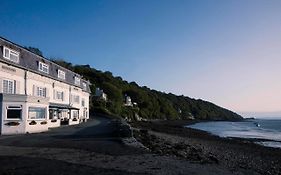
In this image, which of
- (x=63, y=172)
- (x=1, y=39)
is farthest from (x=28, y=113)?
(x=63, y=172)

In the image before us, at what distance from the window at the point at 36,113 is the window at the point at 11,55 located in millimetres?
5230

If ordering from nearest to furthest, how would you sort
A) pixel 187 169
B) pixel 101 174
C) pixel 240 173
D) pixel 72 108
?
1. pixel 101 174
2. pixel 187 169
3. pixel 240 173
4. pixel 72 108

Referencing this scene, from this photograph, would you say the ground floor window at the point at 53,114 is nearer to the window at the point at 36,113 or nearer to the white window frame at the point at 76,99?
the window at the point at 36,113

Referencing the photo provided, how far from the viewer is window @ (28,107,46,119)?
31172mm

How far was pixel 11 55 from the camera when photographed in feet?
109

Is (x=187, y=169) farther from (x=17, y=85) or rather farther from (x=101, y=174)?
(x=17, y=85)

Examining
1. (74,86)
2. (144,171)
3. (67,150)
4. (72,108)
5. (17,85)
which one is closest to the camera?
(144,171)

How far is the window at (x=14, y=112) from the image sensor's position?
95.3 ft

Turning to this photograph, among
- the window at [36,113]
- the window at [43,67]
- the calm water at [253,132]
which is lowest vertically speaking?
the calm water at [253,132]

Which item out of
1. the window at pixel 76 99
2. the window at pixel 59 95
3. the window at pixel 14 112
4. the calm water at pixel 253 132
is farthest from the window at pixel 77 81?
the window at pixel 14 112

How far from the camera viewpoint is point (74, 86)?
55.2 m

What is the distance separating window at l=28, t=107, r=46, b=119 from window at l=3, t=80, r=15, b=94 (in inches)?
119

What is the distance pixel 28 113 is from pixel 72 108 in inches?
829

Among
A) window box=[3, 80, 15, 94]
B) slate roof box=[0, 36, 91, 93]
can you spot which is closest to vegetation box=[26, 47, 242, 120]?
slate roof box=[0, 36, 91, 93]
